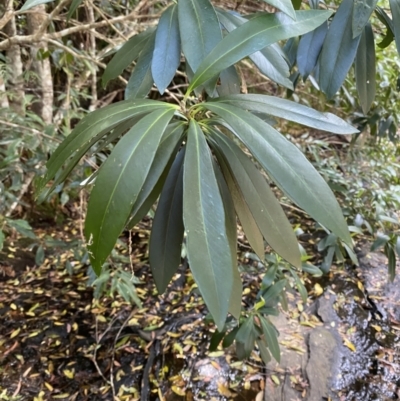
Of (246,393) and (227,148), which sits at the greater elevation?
(227,148)

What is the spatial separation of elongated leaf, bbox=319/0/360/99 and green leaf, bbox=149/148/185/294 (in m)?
0.38

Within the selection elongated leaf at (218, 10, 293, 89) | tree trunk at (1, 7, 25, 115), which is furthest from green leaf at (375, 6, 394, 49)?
tree trunk at (1, 7, 25, 115)

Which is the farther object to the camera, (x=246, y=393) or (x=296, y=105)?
(x=246, y=393)

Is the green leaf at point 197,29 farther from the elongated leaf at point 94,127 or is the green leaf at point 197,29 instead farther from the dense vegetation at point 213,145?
the elongated leaf at point 94,127

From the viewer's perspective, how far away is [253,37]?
0.52 m

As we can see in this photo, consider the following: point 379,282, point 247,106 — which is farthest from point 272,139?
point 379,282

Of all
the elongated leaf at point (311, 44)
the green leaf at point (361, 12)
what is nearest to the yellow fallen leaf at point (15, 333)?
the elongated leaf at point (311, 44)

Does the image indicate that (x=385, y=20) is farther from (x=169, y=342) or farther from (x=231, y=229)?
(x=169, y=342)

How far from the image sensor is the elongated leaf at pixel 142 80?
0.66 meters

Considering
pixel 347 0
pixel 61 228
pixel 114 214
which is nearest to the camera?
pixel 114 214

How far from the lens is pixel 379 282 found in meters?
1.90

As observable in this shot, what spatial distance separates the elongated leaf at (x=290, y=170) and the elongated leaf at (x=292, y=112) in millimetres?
40

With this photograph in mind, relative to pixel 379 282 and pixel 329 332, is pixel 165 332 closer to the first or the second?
pixel 329 332

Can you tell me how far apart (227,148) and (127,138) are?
0.17m
